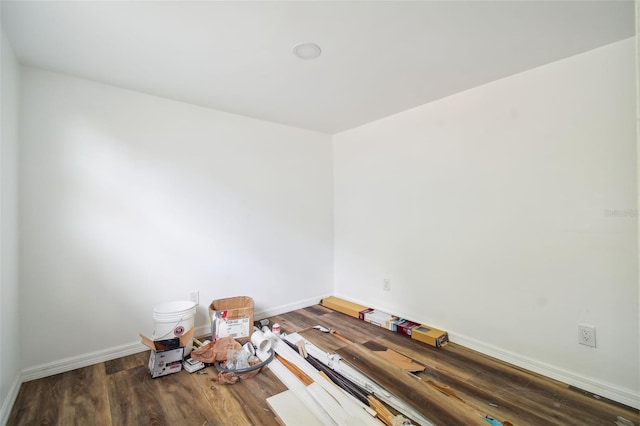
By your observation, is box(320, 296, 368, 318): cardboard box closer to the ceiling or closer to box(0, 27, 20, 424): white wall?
the ceiling

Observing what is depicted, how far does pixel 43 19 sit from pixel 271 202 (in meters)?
2.21

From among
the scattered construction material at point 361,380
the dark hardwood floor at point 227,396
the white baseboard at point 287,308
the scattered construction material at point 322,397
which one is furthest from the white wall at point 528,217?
the scattered construction material at point 322,397

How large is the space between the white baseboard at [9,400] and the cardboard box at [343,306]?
2.71 m

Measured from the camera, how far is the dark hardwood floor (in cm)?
166

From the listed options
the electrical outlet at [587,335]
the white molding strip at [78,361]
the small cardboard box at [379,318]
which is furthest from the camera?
the small cardboard box at [379,318]

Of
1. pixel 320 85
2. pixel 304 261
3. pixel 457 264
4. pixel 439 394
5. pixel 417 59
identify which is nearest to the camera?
pixel 439 394

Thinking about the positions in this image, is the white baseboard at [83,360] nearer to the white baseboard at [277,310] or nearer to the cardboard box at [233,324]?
the white baseboard at [277,310]

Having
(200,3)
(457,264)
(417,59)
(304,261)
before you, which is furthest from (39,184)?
(457,264)

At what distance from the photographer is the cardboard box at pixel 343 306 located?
3.24 meters

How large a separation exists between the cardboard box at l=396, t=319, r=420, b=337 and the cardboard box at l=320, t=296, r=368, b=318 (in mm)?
517

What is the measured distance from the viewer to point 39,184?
211 centimetres

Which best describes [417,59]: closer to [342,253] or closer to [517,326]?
[517,326]

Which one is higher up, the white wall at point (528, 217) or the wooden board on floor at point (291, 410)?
the white wall at point (528, 217)

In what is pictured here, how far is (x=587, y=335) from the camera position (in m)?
1.91
